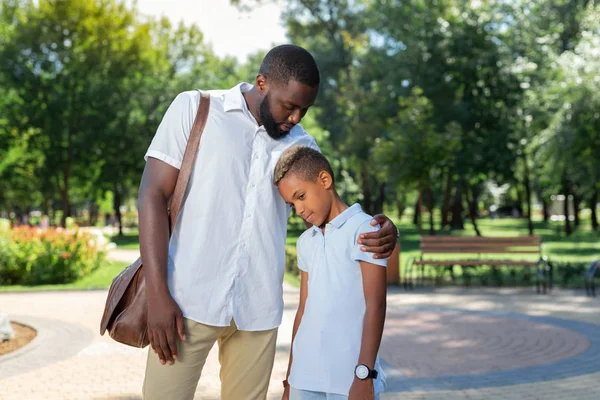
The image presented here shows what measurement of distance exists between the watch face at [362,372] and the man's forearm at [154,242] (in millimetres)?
718

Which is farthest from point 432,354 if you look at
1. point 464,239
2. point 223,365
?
point 464,239

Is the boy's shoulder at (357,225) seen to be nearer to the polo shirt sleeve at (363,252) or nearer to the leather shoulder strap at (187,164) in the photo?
the polo shirt sleeve at (363,252)

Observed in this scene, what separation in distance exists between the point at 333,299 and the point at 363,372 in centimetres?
29

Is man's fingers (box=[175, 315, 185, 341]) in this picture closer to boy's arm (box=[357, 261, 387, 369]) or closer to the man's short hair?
boy's arm (box=[357, 261, 387, 369])

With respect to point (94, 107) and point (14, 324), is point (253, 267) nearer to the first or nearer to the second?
point (14, 324)

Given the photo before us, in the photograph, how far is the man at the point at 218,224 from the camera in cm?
256

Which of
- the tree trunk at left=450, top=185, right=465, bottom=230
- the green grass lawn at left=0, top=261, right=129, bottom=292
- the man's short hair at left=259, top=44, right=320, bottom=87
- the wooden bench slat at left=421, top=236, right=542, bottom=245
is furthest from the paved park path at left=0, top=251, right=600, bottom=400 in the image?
the tree trunk at left=450, top=185, right=465, bottom=230

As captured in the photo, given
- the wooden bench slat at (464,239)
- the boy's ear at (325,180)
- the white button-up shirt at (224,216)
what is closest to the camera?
the white button-up shirt at (224,216)

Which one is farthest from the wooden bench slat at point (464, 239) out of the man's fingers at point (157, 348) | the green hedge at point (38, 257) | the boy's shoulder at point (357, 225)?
the man's fingers at point (157, 348)

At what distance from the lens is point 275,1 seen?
1270 inches

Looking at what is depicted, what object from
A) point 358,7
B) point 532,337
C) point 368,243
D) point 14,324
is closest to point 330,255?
point 368,243

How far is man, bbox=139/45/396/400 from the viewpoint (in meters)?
2.56

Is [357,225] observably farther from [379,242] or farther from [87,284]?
[87,284]

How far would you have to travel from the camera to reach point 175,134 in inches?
103
